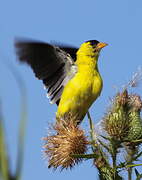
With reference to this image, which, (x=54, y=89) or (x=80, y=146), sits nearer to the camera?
(x=80, y=146)

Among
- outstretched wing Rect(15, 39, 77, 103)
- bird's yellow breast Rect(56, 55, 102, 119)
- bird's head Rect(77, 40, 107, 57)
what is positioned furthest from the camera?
bird's head Rect(77, 40, 107, 57)

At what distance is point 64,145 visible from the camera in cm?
289

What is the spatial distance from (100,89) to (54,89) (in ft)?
2.40

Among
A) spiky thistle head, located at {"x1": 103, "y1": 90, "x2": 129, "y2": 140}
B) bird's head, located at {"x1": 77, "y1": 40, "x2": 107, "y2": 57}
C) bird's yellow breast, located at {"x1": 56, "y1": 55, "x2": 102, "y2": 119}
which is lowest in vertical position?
bird's yellow breast, located at {"x1": 56, "y1": 55, "x2": 102, "y2": 119}

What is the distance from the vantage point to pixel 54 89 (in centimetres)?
518

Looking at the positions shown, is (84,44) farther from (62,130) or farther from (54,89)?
(62,130)

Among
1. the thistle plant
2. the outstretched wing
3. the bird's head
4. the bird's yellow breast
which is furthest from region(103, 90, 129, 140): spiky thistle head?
the bird's head

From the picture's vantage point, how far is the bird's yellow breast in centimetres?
472

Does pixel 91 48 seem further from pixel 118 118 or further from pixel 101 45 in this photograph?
pixel 118 118

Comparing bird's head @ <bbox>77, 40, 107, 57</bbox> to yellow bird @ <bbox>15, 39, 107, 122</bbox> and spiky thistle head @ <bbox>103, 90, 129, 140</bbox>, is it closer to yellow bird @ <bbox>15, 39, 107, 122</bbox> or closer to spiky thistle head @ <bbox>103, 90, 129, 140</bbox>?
yellow bird @ <bbox>15, 39, 107, 122</bbox>

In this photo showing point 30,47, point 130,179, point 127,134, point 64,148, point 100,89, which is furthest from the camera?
point 30,47

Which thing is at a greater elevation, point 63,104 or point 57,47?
point 57,47

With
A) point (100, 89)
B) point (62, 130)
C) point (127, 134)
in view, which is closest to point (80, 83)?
point (100, 89)

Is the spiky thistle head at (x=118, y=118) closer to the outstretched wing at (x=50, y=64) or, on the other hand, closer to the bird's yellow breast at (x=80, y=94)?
the bird's yellow breast at (x=80, y=94)
